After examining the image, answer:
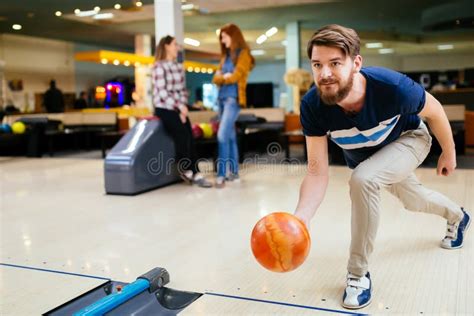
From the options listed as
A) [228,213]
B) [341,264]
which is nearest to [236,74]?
[228,213]

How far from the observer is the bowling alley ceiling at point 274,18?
360 inches

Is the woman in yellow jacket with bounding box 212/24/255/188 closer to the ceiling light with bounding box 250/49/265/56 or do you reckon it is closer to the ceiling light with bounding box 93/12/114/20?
A: the ceiling light with bounding box 93/12/114/20

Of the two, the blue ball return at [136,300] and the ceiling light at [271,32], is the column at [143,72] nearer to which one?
the ceiling light at [271,32]

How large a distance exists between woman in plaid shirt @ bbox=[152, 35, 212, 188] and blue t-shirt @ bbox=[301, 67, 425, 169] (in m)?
2.70

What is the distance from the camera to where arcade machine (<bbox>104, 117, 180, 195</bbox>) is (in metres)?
4.11

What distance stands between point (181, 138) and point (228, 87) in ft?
2.10

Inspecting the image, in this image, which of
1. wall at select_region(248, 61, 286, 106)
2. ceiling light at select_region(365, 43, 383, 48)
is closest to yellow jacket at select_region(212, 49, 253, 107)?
ceiling light at select_region(365, 43, 383, 48)

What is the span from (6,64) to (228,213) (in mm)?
11470

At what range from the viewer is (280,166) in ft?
19.5

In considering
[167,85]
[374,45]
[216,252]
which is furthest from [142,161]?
[374,45]

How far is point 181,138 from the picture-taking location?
178 inches

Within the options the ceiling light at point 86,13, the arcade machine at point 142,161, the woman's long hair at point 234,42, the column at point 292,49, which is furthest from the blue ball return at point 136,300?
the column at point 292,49

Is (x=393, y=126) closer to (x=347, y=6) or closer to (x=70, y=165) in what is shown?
(x=70, y=165)

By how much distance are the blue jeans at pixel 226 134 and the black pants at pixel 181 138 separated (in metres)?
0.27
